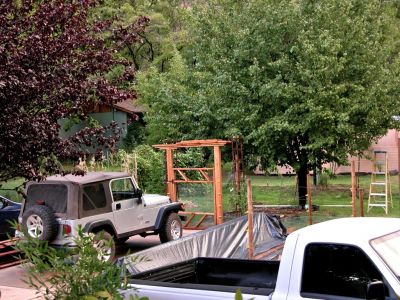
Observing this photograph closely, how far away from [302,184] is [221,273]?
42.2 ft

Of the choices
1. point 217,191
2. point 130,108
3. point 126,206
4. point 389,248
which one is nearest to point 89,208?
point 126,206

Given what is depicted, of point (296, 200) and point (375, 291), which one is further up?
point (375, 291)

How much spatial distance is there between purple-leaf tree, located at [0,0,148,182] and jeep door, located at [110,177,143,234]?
543 centimetres

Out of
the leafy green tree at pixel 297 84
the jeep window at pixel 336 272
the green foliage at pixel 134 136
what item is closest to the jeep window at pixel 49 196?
the leafy green tree at pixel 297 84

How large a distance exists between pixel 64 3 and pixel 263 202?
14588mm

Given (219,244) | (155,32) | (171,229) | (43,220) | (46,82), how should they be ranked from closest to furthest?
1. (46,82)
2. (219,244)
3. (43,220)
4. (171,229)
5. (155,32)

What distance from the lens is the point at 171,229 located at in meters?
13.8

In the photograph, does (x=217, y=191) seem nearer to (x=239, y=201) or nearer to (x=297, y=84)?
(x=239, y=201)

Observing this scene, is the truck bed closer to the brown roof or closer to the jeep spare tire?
the jeep spare tire

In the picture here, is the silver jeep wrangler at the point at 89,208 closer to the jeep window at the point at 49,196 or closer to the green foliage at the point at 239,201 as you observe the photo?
the jeep window at the point at 49,196

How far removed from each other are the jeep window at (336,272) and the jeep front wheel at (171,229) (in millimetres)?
8827

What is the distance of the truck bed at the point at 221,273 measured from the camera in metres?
6.34

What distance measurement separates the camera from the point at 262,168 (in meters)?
18.7

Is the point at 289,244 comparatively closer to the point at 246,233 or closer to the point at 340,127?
the point at 246,233
